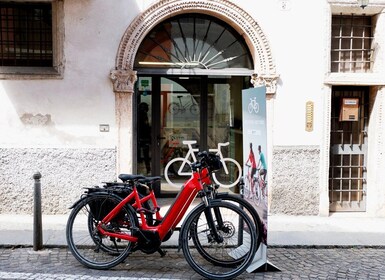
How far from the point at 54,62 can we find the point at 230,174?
394 cm

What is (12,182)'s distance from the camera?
25.5ft

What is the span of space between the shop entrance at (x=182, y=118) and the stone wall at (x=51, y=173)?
1076 millimetres

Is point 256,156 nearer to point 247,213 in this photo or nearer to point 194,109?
point 247,213

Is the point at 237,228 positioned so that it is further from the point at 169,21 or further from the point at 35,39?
the point at 35,39

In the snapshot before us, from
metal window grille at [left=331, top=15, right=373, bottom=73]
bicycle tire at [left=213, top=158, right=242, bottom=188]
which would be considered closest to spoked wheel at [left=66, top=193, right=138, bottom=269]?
bicycle tire at [left=213, top=158, right=242, bottom=188]

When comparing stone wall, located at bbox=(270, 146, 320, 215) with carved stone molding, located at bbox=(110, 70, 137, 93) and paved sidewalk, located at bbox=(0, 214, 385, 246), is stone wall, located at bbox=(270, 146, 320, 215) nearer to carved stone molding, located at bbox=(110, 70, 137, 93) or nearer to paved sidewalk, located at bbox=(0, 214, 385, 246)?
paved sidewalk, located at bbox=(0, 214, 385, 246)

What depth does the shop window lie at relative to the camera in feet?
25.8

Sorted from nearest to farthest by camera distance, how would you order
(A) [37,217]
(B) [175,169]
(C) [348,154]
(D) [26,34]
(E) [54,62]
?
1. (A) [37,217]
2. (E) [54,62]
3. (D) [26,34]
4. (C) [348,154]
5. (B) [175,169]

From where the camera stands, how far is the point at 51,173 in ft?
25.6

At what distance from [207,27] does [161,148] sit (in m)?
2.50

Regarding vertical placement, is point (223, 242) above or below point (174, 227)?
below

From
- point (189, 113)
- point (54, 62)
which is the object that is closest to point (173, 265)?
point (189, 113)

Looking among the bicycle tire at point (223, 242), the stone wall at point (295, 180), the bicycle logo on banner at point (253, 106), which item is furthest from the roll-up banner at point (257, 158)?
the stone wall at point (295, 180)

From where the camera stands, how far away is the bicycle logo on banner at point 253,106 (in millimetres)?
5018
